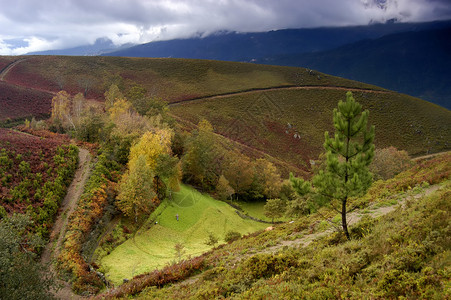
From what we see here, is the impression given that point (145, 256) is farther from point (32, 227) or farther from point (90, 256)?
point (32, 227)

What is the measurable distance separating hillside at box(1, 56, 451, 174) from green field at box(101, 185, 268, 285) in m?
40.8

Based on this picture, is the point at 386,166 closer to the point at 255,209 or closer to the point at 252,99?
the point at 255,209

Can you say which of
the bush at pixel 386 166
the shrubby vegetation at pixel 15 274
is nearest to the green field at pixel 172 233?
the shrubby vegetation at pixel 15 274

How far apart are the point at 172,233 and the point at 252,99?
297ft

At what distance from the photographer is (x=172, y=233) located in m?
34.8

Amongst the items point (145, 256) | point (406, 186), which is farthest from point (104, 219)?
point (406, 186)

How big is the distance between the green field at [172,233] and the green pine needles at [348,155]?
55.2ft

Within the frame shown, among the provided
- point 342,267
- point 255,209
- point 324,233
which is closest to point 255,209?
point 255,209

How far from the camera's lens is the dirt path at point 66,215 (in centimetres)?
2067

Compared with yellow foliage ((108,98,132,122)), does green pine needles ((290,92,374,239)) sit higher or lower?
higher

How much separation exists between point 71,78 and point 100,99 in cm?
2495

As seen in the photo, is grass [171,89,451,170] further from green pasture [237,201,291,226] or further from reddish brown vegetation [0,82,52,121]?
reddish brown vegetation [0,82,52,121]

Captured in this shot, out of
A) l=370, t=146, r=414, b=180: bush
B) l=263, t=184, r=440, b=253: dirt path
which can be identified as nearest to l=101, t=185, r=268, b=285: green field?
l=263, t=184, r=440, b=253: dirt path

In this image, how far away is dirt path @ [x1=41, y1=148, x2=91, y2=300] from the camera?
20672 mm
